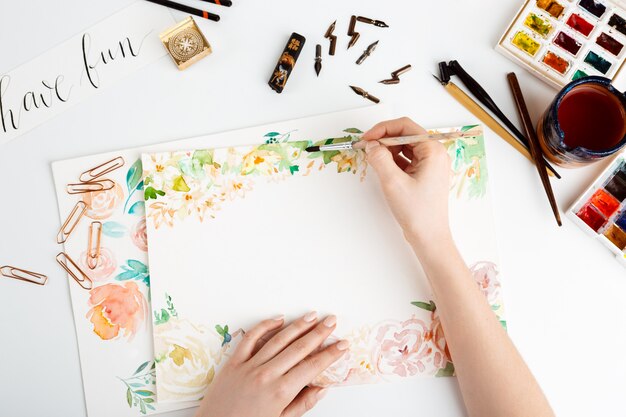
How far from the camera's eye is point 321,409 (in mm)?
911

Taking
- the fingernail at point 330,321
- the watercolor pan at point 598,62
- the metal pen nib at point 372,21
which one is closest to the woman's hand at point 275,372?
the fingernail at point 330,321

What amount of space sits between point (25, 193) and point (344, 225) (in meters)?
0.67

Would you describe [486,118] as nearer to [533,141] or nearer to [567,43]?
[533,141]

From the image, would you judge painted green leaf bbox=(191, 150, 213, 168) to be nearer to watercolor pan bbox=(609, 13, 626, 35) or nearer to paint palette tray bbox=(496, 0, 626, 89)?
paint palette tray bbox=(496, 0, 626, 89)

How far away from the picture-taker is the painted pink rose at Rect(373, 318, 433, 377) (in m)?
0.90

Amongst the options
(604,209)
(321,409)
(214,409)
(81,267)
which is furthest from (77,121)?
(604,209)

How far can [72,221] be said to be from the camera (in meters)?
0.94

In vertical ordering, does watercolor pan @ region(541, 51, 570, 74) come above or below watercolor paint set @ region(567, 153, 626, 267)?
above

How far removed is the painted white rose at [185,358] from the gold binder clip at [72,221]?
0.27 metres

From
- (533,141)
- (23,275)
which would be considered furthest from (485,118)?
(23,275)

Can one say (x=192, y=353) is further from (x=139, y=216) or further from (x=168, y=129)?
(x=168, y=129)

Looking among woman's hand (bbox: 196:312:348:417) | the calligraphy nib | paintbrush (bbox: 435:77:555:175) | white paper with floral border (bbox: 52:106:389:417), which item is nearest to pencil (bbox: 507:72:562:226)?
paintbrush (bbox: 435:77:555:175)

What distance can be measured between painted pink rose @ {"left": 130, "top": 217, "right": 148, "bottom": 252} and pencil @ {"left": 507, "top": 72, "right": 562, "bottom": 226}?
79 cm

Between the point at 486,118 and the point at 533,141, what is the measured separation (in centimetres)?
10
